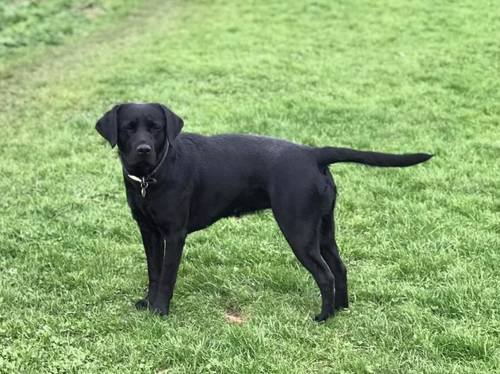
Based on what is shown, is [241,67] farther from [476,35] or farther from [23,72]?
[476,35]

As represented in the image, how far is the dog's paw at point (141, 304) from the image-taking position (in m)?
4.80

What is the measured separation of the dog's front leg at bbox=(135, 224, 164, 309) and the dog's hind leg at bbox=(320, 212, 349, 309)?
1.25 meters

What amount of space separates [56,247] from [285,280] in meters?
2.23

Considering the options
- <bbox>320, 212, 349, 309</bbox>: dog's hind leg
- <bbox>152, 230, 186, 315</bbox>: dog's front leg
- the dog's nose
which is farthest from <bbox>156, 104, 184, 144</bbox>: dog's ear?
<bbox>320, 212, 349, 309</bbox>: dog's hind leg

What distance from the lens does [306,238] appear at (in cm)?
436

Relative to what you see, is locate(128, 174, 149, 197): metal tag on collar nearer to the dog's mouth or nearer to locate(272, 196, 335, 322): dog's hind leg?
the dog's mouth

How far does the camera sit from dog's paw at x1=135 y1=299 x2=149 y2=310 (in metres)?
4.80

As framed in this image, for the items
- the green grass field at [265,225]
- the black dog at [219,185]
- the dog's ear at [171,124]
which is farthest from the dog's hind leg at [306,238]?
the dog's ear at [171,124]

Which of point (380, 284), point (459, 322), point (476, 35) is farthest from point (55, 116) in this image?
point (476, 35)

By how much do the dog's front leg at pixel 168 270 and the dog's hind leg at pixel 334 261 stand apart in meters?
1.05

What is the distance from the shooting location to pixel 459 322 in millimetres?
4340

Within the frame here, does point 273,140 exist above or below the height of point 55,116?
above

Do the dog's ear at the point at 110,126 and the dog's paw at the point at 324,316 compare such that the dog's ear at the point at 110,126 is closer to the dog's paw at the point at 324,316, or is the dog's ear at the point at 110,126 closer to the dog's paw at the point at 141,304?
the dog's paw at the point at 141,304

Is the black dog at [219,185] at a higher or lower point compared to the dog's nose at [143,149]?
lower
